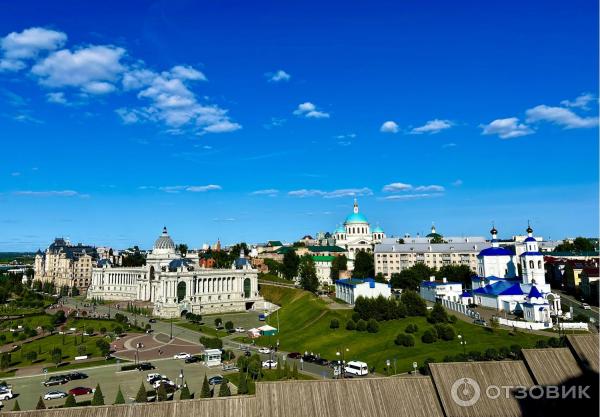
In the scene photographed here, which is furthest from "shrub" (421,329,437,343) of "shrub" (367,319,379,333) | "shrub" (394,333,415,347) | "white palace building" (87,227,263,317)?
"white palace building" (87,227,263,317)

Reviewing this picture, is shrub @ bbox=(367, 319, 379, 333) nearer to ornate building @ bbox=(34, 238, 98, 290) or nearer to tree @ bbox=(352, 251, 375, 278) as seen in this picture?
tree @ bbox=(352, 251, 375, 278)

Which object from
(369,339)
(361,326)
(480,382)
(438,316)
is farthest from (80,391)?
(438,316)

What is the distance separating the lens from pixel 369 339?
69.1 meters

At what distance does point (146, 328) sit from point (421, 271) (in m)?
67.4

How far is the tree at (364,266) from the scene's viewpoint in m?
141

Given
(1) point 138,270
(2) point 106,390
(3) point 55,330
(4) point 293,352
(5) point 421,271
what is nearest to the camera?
(2) point 106,390

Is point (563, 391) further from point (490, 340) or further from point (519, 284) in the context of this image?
point (519, 284)

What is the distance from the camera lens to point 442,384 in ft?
90.1

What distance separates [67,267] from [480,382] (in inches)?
7014

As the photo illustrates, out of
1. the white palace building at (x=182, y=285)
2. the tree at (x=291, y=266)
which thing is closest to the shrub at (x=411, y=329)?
the white palace building at (x=182, y=285)

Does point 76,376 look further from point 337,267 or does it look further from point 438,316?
point 337,267

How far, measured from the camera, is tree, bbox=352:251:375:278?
463ft

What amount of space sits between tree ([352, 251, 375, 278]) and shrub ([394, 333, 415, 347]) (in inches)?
2956

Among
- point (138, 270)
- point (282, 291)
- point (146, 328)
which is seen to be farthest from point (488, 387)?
point (138, 270)
